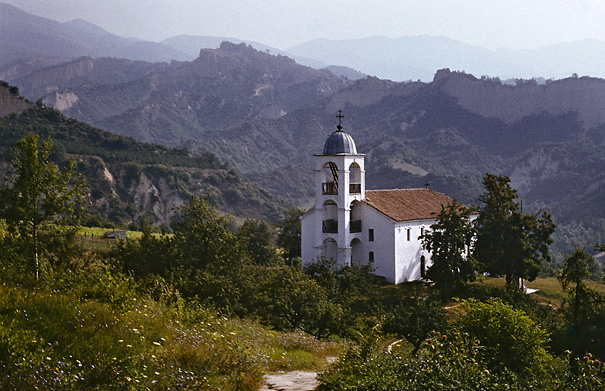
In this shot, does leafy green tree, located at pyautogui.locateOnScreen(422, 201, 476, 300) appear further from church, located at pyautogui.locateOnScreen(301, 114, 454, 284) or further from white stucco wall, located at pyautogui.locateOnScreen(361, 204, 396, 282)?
church, located at pyautogui.locateOnScreen(301, 114, 454, 284)

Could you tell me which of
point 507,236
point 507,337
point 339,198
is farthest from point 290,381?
point 339,198

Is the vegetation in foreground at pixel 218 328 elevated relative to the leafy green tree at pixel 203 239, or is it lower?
lower

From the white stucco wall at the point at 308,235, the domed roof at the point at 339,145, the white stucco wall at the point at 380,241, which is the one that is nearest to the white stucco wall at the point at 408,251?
the white stucco wall at the point at 380,241

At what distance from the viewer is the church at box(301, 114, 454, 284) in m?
36.5

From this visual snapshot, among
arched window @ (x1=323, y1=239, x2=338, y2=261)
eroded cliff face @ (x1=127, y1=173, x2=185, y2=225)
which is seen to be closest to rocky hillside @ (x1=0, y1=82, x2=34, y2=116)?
eroded cliff face @ (x1=127, y1=173, x2=185, y2=225)

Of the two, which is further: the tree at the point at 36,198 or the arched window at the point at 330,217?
the arched window at the point at 330,217

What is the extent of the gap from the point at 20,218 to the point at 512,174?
142615 mm

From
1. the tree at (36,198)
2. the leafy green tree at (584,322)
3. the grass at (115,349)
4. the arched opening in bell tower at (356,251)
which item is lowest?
the leafy green tree at (584,322)

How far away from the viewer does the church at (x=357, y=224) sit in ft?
120

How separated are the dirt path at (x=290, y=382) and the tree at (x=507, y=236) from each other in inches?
910

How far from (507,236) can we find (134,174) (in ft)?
238

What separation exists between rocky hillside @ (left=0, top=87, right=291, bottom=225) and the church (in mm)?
46639

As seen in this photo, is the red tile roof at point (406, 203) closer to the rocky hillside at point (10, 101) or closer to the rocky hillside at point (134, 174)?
the rocky hillside at point (134, 174)

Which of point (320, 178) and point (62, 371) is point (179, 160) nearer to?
point (320, 178)
